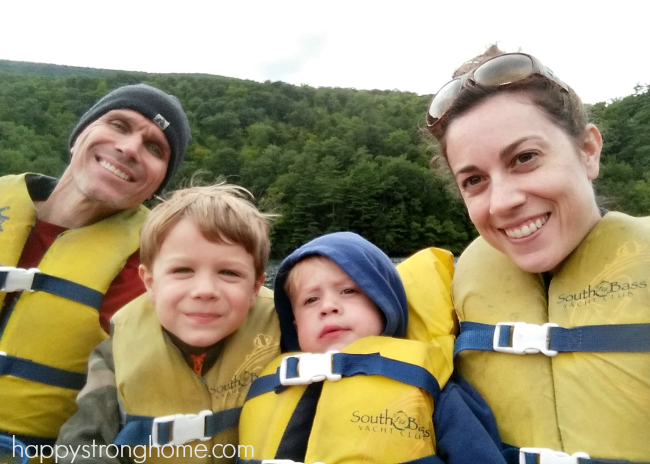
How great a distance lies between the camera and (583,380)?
166 cm

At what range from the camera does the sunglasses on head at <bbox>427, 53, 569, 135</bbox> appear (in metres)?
1.87

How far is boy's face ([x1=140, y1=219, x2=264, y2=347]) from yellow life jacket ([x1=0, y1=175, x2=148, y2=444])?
0.57m

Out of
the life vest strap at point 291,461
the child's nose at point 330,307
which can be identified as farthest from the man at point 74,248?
the child's nose at point 330,307

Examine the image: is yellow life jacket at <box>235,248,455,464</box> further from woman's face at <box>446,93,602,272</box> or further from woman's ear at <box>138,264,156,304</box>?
woman's ear at <box>138,264,156,304</box>

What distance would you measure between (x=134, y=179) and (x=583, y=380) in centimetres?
229

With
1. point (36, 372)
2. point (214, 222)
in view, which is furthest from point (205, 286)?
point (36, 372)

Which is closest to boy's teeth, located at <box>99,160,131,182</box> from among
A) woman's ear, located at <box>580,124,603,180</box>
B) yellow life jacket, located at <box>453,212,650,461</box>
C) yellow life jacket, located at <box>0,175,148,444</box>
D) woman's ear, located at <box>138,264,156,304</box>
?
yellow life jacket, located at <box>0,175,148,444</box>

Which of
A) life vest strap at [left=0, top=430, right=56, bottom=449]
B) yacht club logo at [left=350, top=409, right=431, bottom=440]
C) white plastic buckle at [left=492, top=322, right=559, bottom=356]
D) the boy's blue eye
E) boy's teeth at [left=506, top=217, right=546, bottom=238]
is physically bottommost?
life vest strap at [left=0, top=430, right=56, bottom=449]

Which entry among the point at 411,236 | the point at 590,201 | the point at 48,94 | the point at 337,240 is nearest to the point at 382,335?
the point at 337,240

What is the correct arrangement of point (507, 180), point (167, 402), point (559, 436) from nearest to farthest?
point (559, 436), point (507, 180), point (167, 402)

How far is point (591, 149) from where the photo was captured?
1.92 meters

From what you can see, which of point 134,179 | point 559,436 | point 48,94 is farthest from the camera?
point 48,94

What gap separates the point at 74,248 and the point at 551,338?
7.27ft

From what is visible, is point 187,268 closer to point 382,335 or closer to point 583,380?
point 382,335
